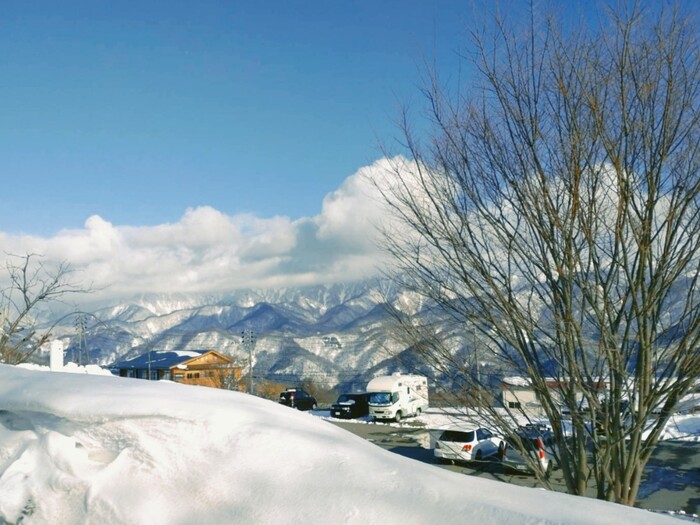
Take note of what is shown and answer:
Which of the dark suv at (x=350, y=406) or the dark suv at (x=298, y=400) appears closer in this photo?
the dark suv at (x=350, y=406)

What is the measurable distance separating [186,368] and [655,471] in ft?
125

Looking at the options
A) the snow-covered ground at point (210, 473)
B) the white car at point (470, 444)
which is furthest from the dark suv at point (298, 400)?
the snow-covered ground at point (210, 473)

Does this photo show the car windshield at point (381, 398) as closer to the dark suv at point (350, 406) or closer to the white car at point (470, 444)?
the dark suv at point (350, 406)

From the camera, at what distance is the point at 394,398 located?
1198 inches

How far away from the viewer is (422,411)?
32719mm

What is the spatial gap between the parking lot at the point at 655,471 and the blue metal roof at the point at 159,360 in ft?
89.8

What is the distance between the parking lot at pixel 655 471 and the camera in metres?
13.7

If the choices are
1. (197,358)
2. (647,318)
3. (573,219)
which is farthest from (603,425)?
(197,358)

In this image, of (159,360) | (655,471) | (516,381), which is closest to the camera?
(516,381)

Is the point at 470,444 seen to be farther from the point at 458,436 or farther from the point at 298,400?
the point at 298,400

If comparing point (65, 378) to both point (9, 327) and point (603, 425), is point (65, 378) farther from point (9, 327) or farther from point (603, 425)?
point (9, 327)

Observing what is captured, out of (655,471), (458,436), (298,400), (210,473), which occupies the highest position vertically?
(210,473)

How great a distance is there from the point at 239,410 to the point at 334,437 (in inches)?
17.2

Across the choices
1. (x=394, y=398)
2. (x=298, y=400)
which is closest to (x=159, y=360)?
(x=298, y=400)
